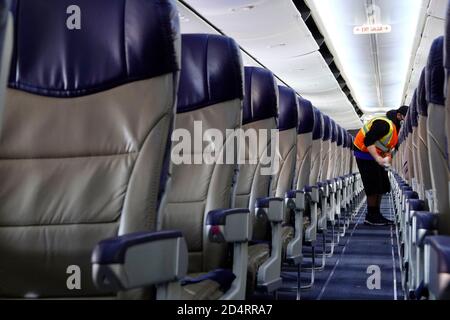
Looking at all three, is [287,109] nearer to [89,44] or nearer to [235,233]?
[235,233]

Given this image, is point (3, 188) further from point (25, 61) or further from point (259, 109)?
point (259, 109)

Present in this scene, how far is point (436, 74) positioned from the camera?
2354 millimetres

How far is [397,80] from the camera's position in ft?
58.5

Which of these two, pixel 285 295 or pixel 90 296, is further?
pixel 285 295

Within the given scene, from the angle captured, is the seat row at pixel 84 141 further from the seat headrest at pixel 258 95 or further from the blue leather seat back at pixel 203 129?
the seat headrest at pixel 258 95

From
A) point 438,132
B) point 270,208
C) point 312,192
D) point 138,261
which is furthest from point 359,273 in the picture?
point 138,261

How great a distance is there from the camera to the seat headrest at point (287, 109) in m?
4.38

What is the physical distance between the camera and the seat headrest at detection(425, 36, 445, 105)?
91.9 inches

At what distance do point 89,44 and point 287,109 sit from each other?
107 inches

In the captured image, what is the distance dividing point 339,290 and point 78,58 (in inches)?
127

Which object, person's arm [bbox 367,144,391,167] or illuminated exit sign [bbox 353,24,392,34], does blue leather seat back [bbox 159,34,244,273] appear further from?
illuminated exit sign [bbox 353,24,392,34]

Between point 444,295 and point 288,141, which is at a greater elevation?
point 288,141

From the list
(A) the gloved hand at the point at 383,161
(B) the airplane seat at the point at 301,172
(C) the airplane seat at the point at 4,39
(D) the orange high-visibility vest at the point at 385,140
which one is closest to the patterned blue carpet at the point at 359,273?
(B) the airplane seat at the point at 301,172

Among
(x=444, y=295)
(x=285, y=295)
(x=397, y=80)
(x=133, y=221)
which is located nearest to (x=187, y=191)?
(x=133, y=221)
